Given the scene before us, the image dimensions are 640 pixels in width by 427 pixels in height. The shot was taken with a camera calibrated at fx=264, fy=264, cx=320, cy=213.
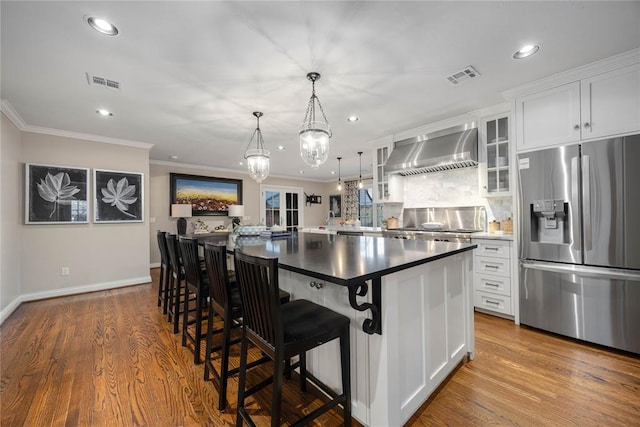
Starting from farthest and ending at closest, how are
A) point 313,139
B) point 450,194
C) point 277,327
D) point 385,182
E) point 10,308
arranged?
point 385,182
point 450,194
point 10,308
point 313,139
point 277,327

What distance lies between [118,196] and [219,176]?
2.79 metres

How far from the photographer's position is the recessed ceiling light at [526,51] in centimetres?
210

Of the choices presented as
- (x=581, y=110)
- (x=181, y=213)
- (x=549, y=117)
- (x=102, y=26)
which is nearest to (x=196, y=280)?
(x=102, y=26)

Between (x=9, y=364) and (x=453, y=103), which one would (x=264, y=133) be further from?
(x=9, y=364)

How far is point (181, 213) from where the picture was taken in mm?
5945

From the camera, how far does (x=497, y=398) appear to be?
165 centimetres

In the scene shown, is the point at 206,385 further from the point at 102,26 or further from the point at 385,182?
the point at 385,182

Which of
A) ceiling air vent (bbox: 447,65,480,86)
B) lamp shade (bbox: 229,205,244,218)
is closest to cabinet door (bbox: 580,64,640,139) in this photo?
ceiling air vent (bbox: 447,65,480,86)

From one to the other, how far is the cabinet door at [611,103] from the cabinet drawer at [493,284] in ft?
5.23

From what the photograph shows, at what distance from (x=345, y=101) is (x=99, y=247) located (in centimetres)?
446

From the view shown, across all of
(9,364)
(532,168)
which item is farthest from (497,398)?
(9,364)

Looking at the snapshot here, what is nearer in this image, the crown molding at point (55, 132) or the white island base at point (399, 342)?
the white island base at point (399, 342)

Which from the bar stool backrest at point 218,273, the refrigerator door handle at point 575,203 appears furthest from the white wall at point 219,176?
the refrigerator door handle at point 575,203

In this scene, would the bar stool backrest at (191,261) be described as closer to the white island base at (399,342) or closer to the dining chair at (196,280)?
the dining chair at (196,280)
